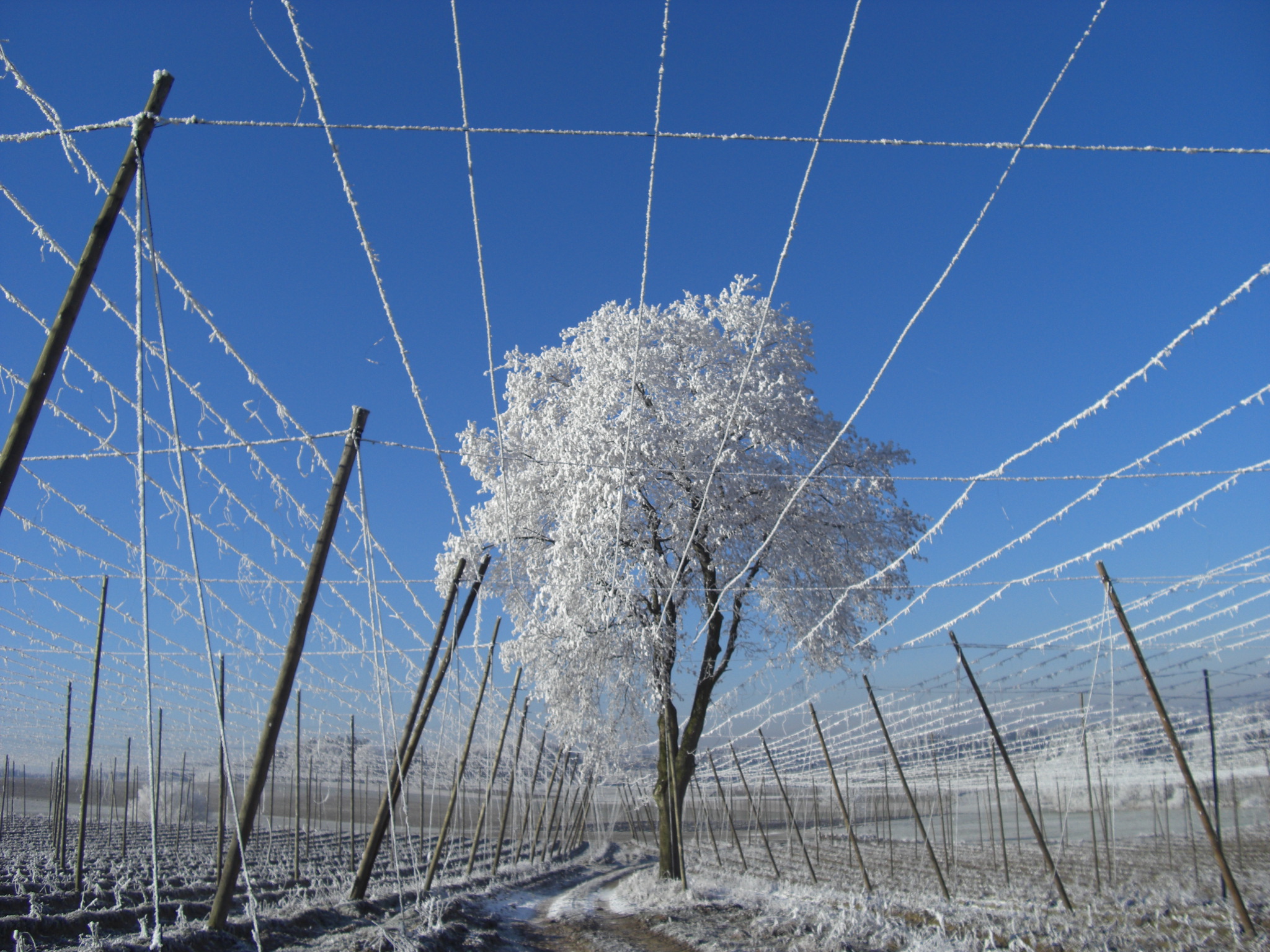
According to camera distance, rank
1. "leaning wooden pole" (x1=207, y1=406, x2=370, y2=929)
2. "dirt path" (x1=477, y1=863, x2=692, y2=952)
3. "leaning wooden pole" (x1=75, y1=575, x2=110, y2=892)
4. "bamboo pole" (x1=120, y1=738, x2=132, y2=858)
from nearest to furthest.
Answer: "leaning wooden pole" (x1=207, y1=406, x2=370, y2=929)
"dirt path" (x1=477, y1=863, x2=692, y2=952)
"leaning wooden pole" (x1=75, y1=575, x2=110, y2=892)
"bamboo pole" (x1=120, y1=738, x2=132, y2=858)

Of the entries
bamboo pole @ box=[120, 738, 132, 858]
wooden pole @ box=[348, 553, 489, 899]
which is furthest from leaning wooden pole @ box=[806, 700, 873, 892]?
bamboo pole @ box=[120, 738, 132, 858]

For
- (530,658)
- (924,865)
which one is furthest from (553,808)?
(530,658)

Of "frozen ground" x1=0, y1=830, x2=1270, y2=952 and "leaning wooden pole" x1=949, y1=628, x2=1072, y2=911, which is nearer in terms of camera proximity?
"frozen ground" x1=0, y1=830, x2=1270, y2=952

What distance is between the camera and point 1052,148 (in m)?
3.67

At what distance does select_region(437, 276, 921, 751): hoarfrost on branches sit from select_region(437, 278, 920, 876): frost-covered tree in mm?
33

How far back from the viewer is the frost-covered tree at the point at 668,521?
39.8 ft

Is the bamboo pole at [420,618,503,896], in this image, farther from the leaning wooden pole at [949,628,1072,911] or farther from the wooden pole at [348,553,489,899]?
the leaning wooden pole at [949,628,1072,911]

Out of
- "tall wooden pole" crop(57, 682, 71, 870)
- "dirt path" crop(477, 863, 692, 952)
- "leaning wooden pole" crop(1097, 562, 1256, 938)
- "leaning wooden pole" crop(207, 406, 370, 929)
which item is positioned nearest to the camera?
"leaning wooden pole" crop(207, 406, 370, 929)

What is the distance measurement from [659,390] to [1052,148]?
30.6 feet

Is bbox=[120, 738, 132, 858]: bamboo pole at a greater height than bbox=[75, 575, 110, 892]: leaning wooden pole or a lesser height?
lesser

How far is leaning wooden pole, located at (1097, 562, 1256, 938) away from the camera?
24.6 ft

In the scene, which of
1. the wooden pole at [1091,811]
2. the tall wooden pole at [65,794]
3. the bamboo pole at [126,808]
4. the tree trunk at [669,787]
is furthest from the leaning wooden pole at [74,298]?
the bamboo pole at [126,808]

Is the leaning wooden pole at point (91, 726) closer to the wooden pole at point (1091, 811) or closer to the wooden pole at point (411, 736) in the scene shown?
the wooden pole at point (411, 736)

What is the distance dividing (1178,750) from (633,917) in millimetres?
7503
